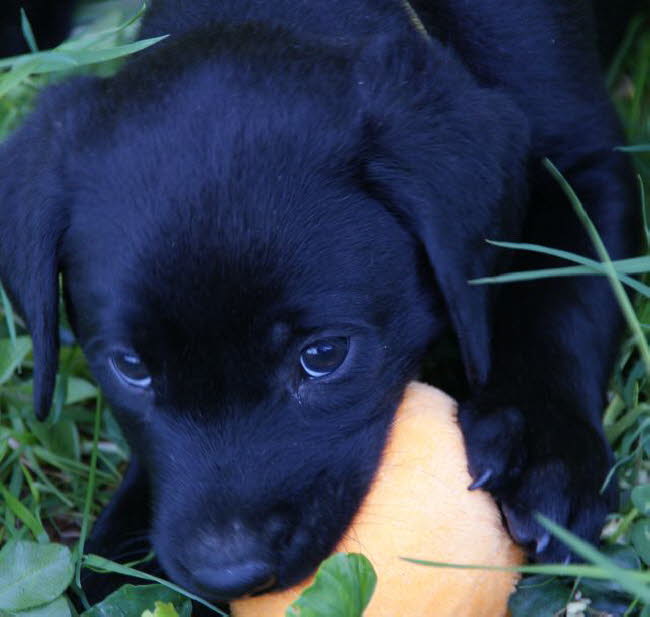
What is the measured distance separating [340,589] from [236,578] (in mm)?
182

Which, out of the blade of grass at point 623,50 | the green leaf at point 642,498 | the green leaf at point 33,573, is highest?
the green leaf at point 642,498

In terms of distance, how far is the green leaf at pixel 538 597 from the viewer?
213 centimetres

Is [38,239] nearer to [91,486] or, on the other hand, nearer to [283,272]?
[283,272]

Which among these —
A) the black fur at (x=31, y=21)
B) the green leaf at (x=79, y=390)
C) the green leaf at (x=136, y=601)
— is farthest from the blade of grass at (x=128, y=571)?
the black fur at (x=31, y=21)

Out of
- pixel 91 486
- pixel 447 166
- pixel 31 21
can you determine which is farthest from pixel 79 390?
pixel 31 21

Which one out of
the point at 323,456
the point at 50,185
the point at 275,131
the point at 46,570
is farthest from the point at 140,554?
the point at 275,131

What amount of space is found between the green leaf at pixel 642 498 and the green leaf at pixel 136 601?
31.5 inches

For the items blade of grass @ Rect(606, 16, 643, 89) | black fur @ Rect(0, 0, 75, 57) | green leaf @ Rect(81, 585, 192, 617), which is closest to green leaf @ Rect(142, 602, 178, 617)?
green leaf @ Rect(81, 585, 192, 617)

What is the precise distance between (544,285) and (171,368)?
0.84 meters

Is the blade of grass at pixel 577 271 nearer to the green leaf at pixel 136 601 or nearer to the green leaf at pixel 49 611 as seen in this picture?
the green leaf at pixel 136 601

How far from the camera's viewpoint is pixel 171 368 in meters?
2.11

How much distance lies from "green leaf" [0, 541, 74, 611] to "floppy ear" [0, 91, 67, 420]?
0.89ft

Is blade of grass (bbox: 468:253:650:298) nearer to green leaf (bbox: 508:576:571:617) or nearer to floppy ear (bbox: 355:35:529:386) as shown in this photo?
floppy ear (bbox: 355:35:529:386)

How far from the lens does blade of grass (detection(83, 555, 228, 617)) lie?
2.23 m
